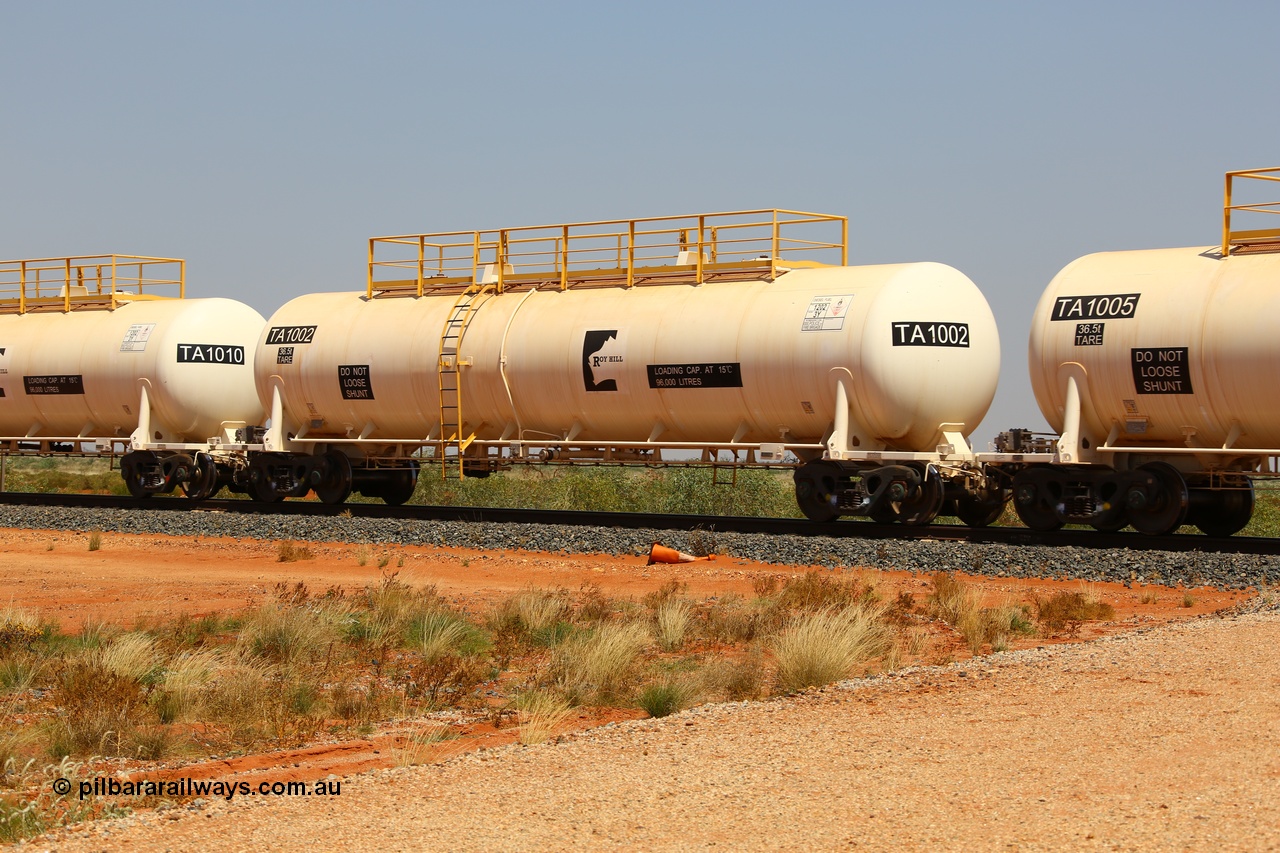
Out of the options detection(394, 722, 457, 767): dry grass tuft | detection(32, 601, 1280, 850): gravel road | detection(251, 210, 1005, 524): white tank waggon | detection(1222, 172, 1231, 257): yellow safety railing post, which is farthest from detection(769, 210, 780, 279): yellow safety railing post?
detection(394, 722, 457, 767): dry grass tuft

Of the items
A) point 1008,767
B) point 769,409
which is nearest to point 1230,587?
point 769,409

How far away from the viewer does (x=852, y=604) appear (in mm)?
14156

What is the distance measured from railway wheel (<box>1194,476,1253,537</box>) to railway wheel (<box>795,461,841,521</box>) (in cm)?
515

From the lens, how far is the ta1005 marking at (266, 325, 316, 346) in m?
27.6

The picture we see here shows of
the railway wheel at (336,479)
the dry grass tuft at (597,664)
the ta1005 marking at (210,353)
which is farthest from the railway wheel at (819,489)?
the ta1005 marking at (210,353)

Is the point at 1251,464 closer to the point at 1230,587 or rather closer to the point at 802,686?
the point at 1230,587

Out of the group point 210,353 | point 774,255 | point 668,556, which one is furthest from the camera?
point 210,353

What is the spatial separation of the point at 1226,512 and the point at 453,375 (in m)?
12.6

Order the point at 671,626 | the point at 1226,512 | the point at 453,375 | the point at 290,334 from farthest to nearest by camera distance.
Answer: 1. the point at 290,334
2. the point at 453,375
3. the point at 1226,512
4. the point at 671,626

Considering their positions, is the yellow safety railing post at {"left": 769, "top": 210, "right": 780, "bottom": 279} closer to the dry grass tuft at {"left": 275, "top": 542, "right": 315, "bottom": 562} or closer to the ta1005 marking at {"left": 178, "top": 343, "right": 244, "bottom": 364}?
the dry grass tuft at {"left": 275, "top": 542, "right": 315, "bottom": 562}

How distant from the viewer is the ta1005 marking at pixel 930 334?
20.9m

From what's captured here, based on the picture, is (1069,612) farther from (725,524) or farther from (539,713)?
(725,524)

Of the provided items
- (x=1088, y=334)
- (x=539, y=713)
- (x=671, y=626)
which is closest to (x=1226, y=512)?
(x=1088, y=334)

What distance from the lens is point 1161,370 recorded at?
1880cm
